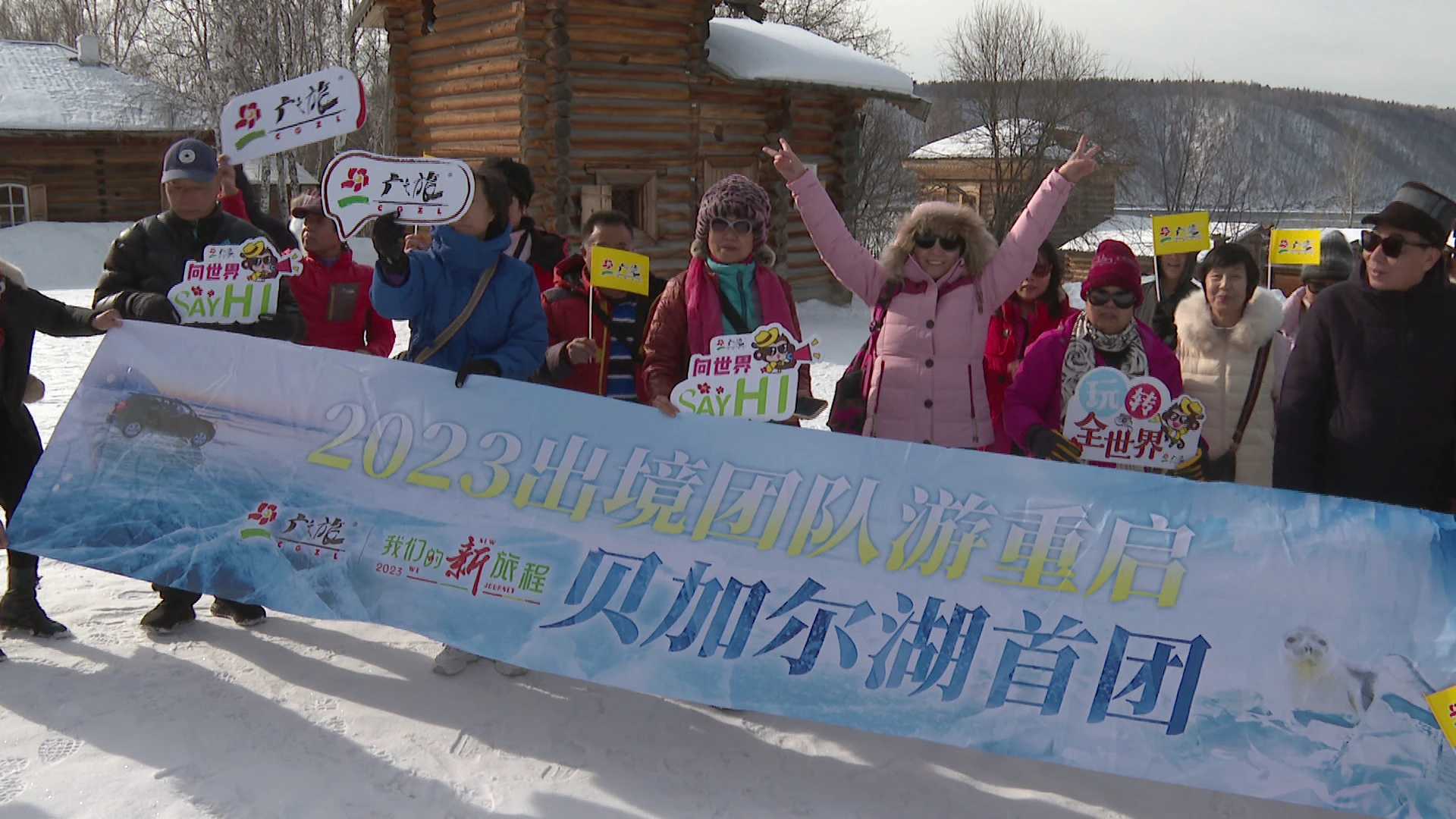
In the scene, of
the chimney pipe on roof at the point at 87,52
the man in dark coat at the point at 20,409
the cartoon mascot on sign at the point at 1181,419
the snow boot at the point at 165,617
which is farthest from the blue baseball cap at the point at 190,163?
the chimney pipe on roof at the point at 87,52

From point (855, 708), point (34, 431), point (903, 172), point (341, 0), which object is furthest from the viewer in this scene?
point (903, 172)

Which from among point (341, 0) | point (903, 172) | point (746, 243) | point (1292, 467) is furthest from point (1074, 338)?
point (903, 172)

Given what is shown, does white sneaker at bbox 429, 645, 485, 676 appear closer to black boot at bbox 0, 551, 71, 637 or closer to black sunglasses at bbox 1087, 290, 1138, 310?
black boot at bbox 0, 551, 71, 637

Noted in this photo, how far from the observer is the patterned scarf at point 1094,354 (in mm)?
3541

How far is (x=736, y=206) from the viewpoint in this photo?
3584mm

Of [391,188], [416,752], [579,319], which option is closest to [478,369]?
[391,188]

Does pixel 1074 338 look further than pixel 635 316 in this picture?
No

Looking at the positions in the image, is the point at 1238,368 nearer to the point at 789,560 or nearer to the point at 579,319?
the point at 789,560

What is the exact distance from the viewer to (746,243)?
3.63m

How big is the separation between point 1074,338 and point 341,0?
26.7 m

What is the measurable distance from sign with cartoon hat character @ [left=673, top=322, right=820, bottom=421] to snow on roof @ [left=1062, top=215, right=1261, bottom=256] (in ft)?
66.5

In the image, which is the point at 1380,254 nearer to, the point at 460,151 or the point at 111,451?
the point at 111,451

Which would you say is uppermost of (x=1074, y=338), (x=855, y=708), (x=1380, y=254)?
(x=1380, y=254)

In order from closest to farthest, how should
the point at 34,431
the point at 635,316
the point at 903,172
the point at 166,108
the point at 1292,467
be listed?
the point at 1292,467, the point at 34,431, the point at 635,316, the point at 166,108, the point at 903,172
